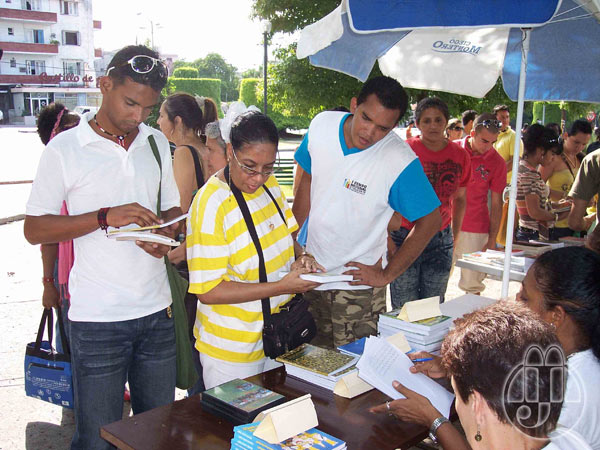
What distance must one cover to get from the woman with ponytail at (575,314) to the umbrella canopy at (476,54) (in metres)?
1.39

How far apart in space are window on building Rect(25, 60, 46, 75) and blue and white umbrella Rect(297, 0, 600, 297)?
5645 cm

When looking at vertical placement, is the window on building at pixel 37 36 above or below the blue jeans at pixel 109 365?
above

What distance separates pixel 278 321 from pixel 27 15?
58696mm

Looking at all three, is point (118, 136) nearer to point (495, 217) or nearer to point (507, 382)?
point (507, 382)

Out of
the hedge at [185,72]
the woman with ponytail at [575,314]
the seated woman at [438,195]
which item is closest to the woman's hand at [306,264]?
the woman with ponytail at [575,314]

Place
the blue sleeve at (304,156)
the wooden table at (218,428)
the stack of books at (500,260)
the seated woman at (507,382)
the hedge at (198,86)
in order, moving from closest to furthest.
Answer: the seated woman at (507,382)
the wooden table at (218,428)
the blue sleeve at (304,156)
the stack of books at (500,260)
the hedge at (198,86)

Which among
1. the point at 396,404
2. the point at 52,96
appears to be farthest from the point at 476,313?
the point at 52,96

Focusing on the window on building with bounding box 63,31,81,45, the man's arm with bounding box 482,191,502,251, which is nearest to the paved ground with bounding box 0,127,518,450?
the man's arm with bounding box 482,191,502,251

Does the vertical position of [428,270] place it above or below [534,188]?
below

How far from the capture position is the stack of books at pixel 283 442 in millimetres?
1546

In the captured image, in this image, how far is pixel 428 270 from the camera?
4.20m

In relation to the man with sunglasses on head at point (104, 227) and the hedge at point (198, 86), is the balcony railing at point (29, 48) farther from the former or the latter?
the man with sunglasses on head at point (104, 227)

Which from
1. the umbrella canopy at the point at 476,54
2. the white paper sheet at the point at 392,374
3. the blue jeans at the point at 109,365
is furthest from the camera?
the umbrella canopy at the point at 476,54

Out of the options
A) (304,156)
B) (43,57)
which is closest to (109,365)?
(304,156)
